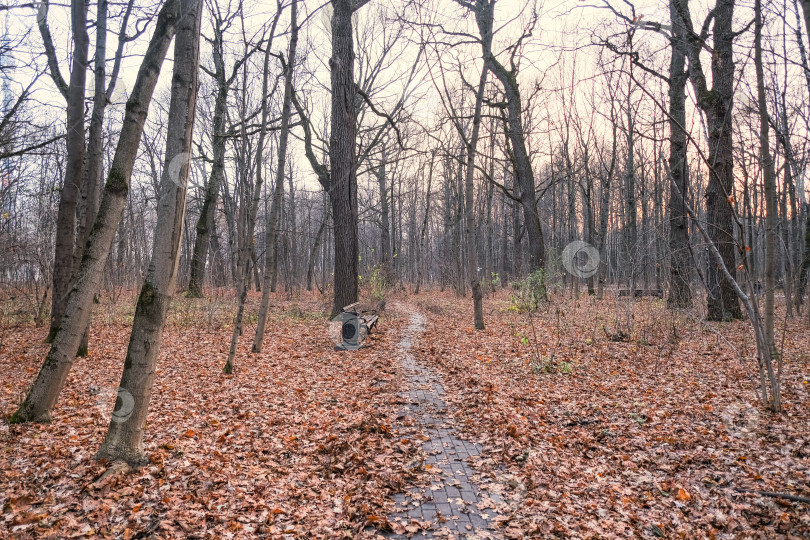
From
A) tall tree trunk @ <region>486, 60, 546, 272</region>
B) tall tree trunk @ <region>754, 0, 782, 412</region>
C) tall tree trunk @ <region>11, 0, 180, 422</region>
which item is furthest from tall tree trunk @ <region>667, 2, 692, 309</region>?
tall tree trunk @ <region>11, 0, 180, 422</region>

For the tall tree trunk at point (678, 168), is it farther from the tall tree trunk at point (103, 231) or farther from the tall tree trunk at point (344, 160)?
the tall tree trunk at point (103, 231)

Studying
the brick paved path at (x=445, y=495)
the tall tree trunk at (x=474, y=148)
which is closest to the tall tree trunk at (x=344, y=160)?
the tall tree trunk at (x=474, y=148)

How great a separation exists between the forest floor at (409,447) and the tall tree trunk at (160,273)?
28 cm

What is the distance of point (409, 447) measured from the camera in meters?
4.35

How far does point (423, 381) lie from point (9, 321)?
9287 millimetres

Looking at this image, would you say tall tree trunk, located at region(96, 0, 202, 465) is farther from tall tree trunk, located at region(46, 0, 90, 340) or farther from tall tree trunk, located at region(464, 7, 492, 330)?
tall tree trunk, located at region(464, 7, 492, 330)

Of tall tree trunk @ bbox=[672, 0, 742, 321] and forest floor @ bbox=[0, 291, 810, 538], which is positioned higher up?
tall tree trunk @ bbox=[672, 0, 742, 321]

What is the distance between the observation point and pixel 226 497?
11.0 ft

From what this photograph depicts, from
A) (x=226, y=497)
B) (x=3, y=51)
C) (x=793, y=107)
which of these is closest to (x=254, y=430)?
(x=226, y=497)
